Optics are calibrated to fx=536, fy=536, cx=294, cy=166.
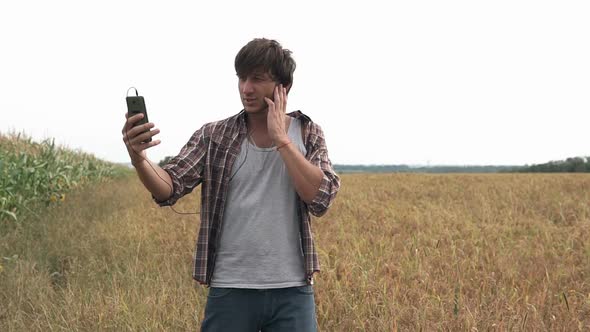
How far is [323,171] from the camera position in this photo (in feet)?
5.66

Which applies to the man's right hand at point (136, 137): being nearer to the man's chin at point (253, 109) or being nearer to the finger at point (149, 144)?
the finger at point (149, 144)

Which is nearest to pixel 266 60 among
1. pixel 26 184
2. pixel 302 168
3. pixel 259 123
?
pixel 259 123

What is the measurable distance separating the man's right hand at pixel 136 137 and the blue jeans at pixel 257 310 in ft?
1.64

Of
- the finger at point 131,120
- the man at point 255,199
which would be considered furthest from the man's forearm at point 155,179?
the finger at point 131,120

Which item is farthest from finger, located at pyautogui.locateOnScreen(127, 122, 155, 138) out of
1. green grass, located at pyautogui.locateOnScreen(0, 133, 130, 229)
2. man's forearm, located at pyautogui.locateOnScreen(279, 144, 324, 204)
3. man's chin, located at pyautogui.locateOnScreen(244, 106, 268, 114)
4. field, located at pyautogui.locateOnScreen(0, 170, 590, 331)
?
green grass, located at pyautogui.locateOnScreen(0, 133, 130, 229)

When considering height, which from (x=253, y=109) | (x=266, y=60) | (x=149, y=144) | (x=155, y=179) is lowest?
(x=155, y=179)

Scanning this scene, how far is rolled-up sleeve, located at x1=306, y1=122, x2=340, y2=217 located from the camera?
5.40 ft

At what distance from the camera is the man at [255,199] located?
65.7 inches

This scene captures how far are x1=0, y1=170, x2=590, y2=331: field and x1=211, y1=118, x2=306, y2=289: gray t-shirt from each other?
1197 mm

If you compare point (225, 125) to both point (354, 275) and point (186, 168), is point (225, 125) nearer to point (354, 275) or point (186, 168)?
point (186, 168)

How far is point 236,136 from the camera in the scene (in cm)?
178

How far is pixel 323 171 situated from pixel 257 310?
49cm

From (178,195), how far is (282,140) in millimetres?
434

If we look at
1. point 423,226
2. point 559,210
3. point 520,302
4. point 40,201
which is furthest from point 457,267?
point 40,201
